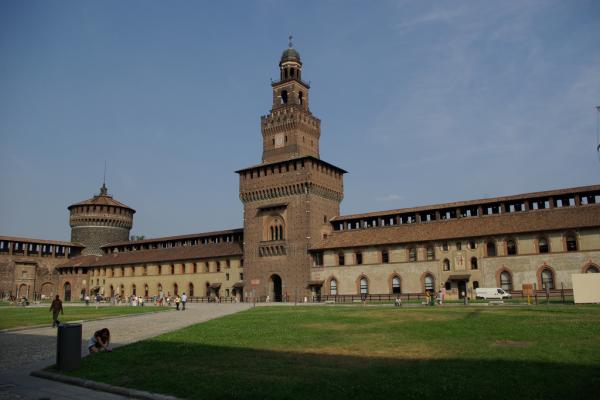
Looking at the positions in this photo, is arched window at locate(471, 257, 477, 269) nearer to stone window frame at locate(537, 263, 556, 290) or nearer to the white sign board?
stone window frame at locate(537, 263, 556, 290)

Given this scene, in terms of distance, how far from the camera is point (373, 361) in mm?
14820

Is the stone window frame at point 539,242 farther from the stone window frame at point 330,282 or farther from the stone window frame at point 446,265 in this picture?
the stone window frame at point 330,282

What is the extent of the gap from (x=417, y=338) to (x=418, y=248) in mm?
36578

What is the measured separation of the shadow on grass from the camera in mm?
10992

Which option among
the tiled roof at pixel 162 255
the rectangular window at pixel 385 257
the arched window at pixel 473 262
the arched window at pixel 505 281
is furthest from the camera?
the tiled roof at pixel 162 255

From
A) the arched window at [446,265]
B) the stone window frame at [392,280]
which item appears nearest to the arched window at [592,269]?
the arched window at [446,265]

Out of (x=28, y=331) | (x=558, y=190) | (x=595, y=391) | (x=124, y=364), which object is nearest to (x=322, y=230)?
(x=558, y=190)

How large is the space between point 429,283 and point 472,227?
703cm

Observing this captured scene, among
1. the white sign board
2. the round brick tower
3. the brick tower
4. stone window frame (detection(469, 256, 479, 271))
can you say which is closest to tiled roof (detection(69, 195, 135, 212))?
the round brick tower

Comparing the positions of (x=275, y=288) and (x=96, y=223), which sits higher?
(x=96, y=223)

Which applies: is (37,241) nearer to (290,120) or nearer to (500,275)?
(290,120)

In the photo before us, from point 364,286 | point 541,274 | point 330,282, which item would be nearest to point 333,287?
point 330,282

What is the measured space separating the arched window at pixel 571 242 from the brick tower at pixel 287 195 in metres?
26.1

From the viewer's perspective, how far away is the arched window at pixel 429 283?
53594mm
